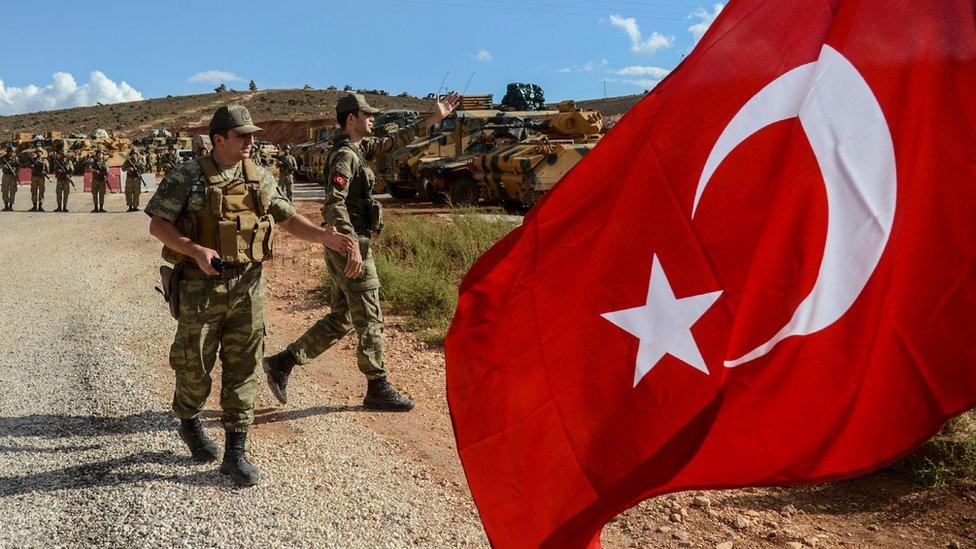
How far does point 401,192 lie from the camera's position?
2227 centimetres

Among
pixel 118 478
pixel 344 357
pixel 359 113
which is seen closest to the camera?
pixel 118 478

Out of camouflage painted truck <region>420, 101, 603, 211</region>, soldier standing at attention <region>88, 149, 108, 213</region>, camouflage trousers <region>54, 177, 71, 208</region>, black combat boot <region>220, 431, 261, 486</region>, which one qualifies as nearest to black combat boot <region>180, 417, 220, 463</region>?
black combat boot <region>220, 431, 261, 486</region>

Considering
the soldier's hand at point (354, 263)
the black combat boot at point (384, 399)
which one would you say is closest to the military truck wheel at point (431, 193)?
the black combat boot at point (384, 399)

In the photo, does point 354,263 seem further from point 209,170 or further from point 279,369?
point 279,369

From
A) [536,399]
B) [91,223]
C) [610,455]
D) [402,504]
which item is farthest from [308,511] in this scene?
[91,223]

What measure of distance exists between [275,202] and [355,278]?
97 centimetres

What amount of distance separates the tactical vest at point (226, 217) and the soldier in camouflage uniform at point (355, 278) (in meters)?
0.91

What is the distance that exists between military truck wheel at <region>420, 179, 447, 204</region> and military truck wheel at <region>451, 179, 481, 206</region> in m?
0.86

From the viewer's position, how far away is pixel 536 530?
2.30m

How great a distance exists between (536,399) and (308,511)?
1.84 meters

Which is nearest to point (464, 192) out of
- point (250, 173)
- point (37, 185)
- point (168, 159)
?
point (37, 185)

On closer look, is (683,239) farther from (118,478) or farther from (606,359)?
(118,478)

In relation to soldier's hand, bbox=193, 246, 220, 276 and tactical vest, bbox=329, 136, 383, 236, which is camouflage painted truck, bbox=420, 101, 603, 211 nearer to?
tactical vest, bbox=329, 136, 383, 236

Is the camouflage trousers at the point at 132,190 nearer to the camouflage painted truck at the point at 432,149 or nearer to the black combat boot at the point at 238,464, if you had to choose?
the camouflage painted truck at the point at 432,149
